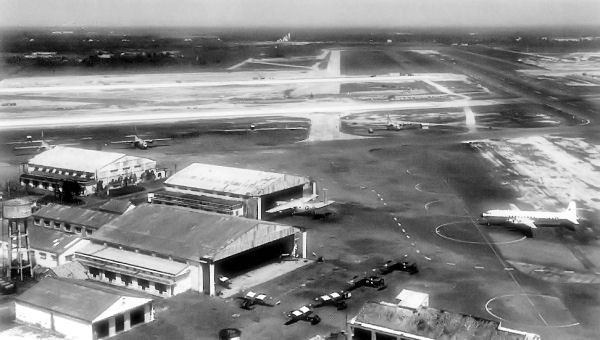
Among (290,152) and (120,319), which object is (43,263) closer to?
(120,319)

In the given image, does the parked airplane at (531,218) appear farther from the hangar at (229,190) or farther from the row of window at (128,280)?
the row of window at (128,280)

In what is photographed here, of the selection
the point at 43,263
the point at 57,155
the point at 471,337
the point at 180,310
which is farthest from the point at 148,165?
the point at 471,337

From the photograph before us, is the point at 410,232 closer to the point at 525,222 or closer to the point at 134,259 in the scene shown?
the point at 525,222

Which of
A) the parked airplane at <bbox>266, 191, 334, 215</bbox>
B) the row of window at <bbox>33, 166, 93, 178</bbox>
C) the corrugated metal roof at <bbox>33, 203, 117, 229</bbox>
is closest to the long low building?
the corrugated metal roof at <bbox>33, 203, 117, 229</bbox>

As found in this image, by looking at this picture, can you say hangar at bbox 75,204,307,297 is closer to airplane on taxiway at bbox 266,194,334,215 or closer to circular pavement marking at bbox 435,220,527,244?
airplane on taxiway at bbox 266,194,334,215

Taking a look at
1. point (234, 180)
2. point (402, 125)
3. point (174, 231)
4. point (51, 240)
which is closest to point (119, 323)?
point (174, 231)
